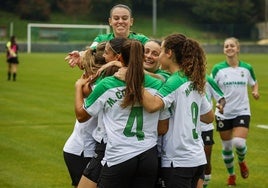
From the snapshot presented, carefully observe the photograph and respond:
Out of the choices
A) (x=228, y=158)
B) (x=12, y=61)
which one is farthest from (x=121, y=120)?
(x=12, y=61)

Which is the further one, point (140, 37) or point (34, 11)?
point (34, 11)

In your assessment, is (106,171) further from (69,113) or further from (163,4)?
(163,4)

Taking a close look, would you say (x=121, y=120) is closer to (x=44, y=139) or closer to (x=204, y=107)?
(x=204, y=107)

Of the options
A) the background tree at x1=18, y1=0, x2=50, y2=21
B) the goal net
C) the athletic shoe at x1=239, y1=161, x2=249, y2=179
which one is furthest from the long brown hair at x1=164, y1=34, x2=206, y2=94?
the background tree at x1=18, y1=0, x2=50, y2=21

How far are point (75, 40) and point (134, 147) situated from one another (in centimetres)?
7047

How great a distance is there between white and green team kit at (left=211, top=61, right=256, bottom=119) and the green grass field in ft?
3.57

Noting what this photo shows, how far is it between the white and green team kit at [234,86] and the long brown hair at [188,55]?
211 inches

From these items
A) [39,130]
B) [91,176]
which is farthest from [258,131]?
[91,176]

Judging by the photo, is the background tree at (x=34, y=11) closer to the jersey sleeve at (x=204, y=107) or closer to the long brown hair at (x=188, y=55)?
the jersey sleeve at (x=204, y=107)

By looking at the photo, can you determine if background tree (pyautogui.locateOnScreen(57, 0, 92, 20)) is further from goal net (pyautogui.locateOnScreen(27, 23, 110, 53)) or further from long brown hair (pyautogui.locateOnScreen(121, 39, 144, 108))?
long brown hair (pyautogui.locateOnScreen(121, 39, 144, 108))

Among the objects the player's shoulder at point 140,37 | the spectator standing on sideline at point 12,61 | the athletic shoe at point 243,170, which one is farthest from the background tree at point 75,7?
the player's shoulder at point 140,37

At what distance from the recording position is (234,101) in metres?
11.8

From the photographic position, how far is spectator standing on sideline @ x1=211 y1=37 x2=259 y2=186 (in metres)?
11.5

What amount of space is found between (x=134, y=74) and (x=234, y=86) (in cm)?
597
